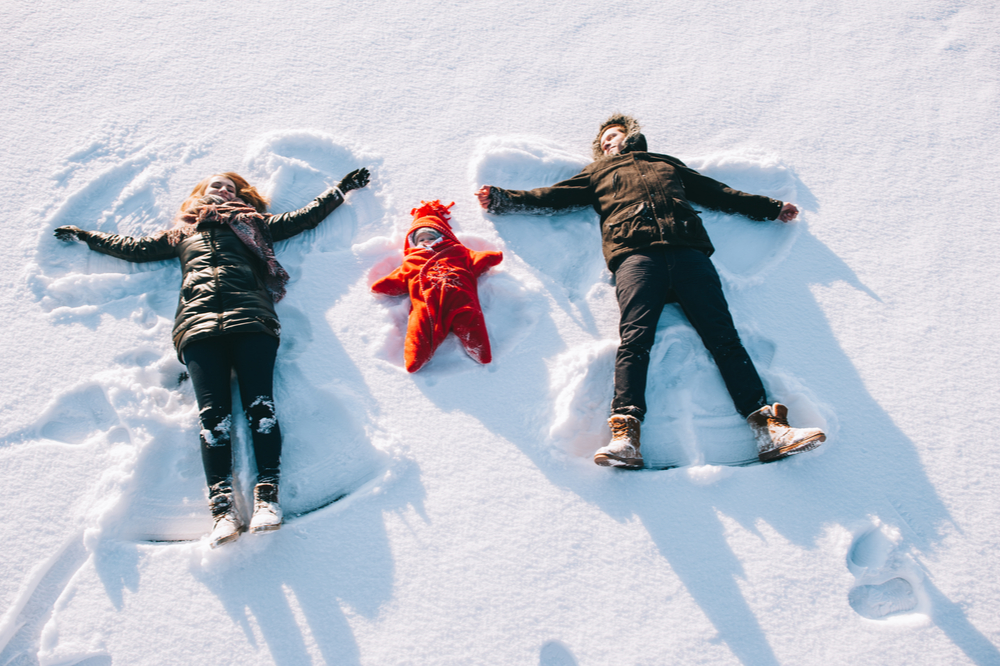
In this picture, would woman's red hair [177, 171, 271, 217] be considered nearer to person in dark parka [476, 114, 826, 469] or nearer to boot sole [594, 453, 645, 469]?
person in dark parka [476, 114, 826, 469]

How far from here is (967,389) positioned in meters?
2.52

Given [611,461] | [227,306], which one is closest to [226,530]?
[227,306]

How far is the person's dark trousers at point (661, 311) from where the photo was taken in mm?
2367

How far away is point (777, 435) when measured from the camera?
2.24 m

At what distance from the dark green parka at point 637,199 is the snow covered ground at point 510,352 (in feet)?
0.49

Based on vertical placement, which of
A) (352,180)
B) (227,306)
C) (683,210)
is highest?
(352,180)

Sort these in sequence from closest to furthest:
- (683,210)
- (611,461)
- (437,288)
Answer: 1. (611,461)
2. (437,288)
3. (683,210)

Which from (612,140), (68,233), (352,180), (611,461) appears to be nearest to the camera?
(611,461)

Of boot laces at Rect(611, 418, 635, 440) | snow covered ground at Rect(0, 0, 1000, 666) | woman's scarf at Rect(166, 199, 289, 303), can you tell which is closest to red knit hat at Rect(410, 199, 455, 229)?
snow covered ground at Rect(0, 0, 1000, 666)

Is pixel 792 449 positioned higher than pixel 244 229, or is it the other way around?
pixel 244 229

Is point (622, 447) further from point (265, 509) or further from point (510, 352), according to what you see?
point (265, 509)

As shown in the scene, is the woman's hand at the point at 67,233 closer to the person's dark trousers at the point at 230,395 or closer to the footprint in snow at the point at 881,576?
the person's dark trousers at the point at 230,395

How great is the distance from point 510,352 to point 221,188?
1839mm

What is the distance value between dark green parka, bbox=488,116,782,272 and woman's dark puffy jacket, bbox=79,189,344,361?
118 centimetres
